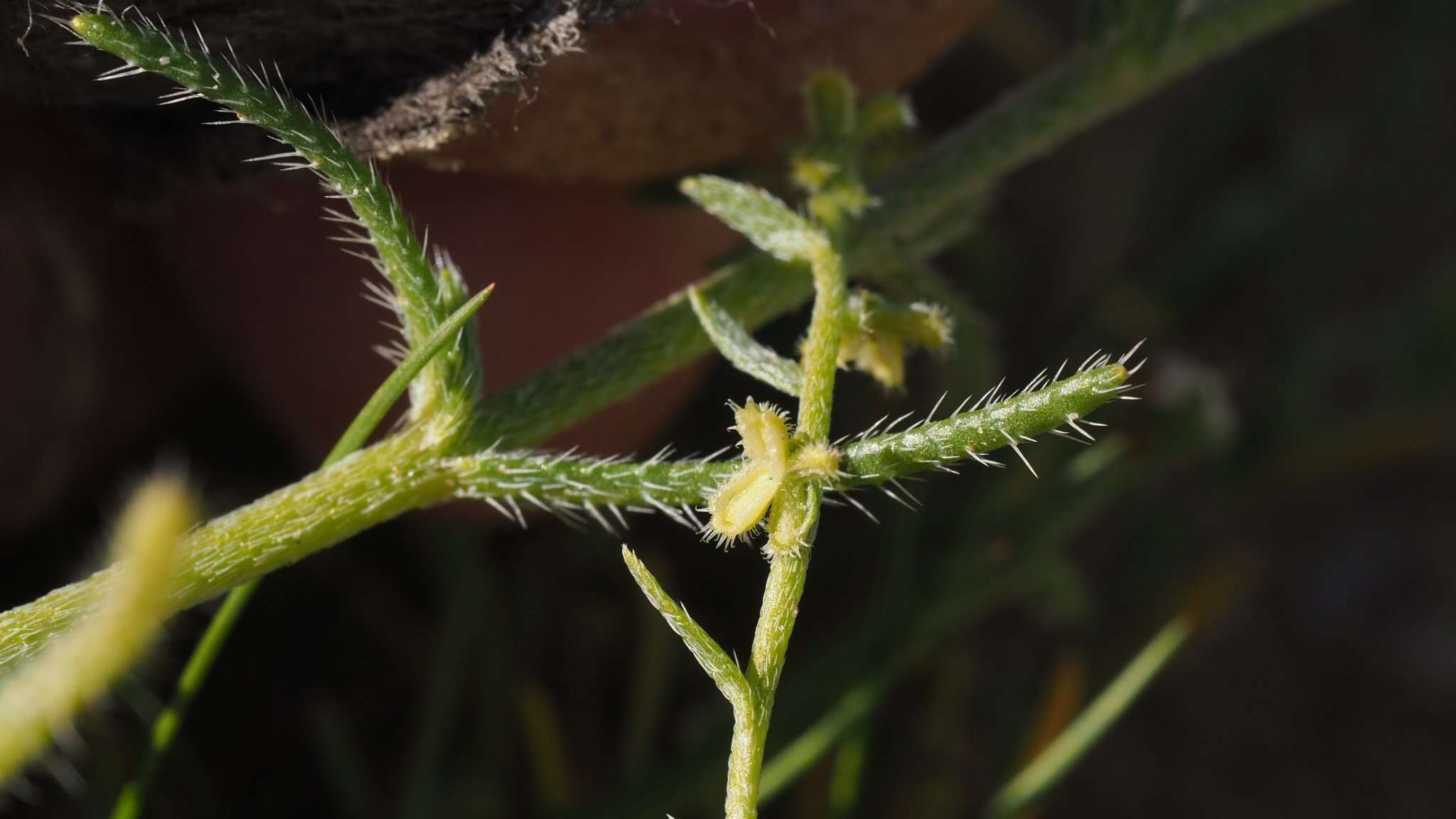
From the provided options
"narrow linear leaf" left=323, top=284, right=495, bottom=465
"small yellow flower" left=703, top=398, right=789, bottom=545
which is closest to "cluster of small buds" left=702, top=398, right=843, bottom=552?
"small yellow flower" left=703, top=398, right=789, bottom=545

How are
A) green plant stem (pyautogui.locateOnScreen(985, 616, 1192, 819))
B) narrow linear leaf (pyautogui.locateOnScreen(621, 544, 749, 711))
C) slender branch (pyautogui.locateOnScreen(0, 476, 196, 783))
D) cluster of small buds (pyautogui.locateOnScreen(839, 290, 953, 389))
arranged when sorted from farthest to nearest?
1. green plant stem (pyautogui.locateOnScreen(985, 616, 1192, 819))
2. cluster of small buds (pyautogui.locateOnScreen(839, 290, 953, 389))
3. narrow linear leaf (pyautogui.locateOnScreen(621, 544, 749, 711))
4. slender branch (pyautogui.locateOnScreen(0, 476, 196, 783))

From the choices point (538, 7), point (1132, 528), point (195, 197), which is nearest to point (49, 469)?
point (195, 197)

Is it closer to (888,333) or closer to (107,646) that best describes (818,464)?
(888,333)

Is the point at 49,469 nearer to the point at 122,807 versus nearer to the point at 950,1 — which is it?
the point at 122,807

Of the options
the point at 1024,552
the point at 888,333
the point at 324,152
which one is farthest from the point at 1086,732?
the point at 324,152

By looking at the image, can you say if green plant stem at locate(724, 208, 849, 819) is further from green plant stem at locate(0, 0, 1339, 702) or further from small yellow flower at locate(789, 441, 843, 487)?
green plant stem at locate(0, 0, 1339, 702)
